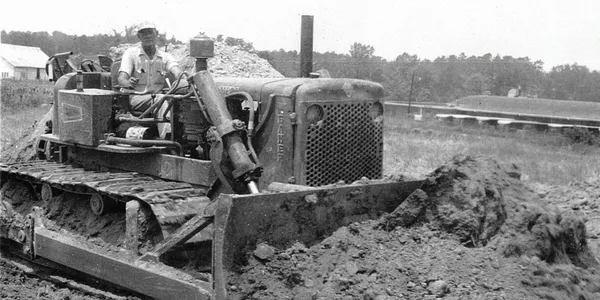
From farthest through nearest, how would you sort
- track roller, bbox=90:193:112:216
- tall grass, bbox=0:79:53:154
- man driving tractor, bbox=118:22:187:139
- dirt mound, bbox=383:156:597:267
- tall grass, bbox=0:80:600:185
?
tall grass, bbox=0:79:53:154 → tall grass, bbox=0:80:600:185 → man driving tractor, bbox=118:22:187:139 → track roller, bbox=90:193:112:216 → dirt mound, bbox=383:156:597:267

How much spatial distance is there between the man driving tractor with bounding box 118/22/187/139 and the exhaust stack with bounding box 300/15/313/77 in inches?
48.6

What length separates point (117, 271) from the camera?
5.68 m

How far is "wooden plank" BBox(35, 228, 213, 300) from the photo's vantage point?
5.07 metres

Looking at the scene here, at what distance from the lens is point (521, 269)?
4902 millimetres

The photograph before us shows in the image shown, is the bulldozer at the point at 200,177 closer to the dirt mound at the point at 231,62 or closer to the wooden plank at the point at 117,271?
the wooden plank at the point at 117,271

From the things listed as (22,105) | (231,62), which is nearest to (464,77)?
(22,105)

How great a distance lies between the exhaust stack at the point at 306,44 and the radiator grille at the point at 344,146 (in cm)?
114

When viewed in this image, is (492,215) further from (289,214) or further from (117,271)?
(117,271)

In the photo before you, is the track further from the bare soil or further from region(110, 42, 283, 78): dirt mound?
region(110, 42, 283, 78): dirt mound

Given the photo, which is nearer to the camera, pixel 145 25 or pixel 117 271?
pixel 117 271

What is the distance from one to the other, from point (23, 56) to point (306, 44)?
58666 millimetres

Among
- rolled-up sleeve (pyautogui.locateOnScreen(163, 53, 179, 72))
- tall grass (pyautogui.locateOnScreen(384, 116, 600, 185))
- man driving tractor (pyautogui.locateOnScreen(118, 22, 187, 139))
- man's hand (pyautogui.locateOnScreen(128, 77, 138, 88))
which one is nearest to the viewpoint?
man's hand (pyautogui.locateOnScreen(128, 77, 138, 88))

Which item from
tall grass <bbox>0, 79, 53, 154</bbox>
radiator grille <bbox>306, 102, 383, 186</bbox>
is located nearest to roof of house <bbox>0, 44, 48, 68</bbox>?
tall grass <bbox>0, 79, 53, 154</bbox>

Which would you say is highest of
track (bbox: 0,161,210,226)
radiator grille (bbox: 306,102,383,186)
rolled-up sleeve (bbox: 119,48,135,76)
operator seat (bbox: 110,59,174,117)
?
rolled-up sleeve (bbox: 119,48,135,76)
